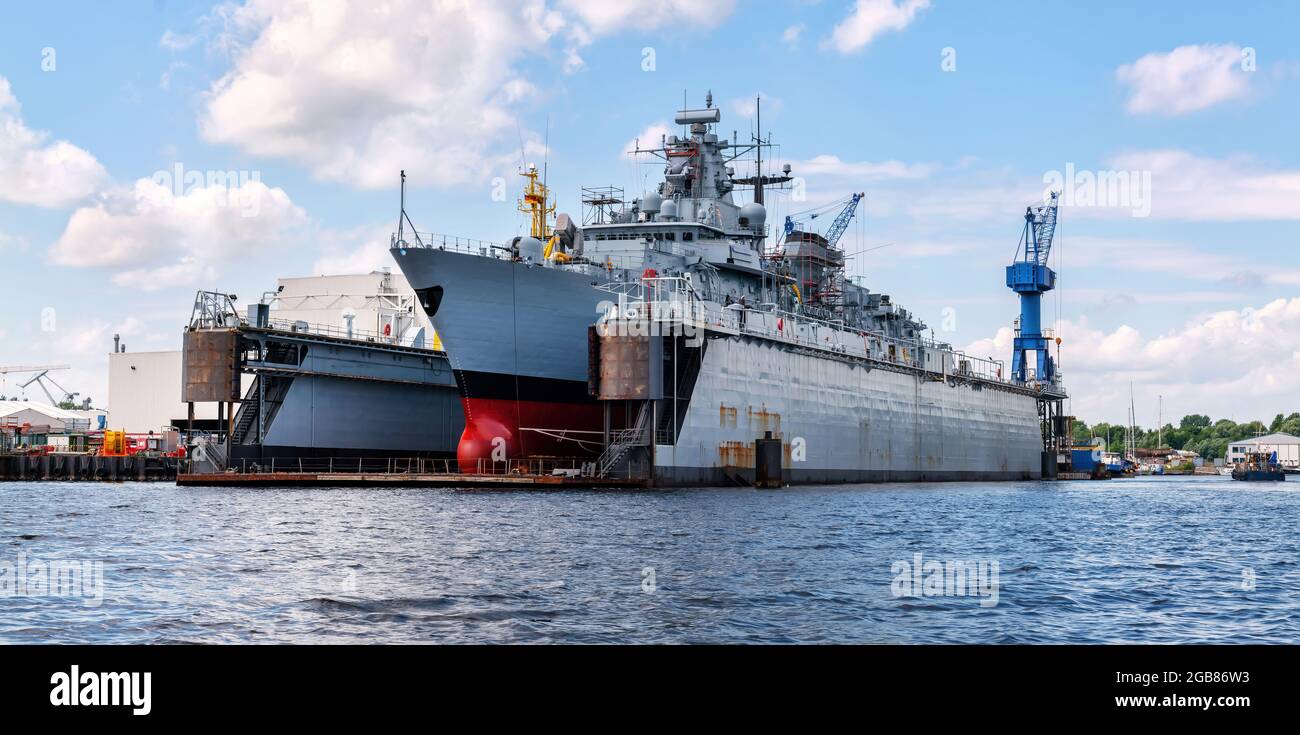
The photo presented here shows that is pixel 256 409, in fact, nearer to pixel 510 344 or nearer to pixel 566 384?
pixel 510 344

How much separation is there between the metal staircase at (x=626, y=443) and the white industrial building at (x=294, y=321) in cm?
2745

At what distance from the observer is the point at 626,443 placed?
52.7 metres

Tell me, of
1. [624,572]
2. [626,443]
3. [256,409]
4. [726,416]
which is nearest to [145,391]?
[256,409]

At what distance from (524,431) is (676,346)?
8.97 metres

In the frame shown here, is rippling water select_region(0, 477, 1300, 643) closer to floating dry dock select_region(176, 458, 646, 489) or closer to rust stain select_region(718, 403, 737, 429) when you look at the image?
floating dry dock select_region(176, 458, 646, 489)

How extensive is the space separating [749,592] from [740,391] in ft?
118

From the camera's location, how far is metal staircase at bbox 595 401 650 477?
2062 inches

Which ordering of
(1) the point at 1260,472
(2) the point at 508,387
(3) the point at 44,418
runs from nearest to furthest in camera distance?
1. (2) the point at 508,387
2. (3) the point at 44,418
3. (1) the point at 1260,472

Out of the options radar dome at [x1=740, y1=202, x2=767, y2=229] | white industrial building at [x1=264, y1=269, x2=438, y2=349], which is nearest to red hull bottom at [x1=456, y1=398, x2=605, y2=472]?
radar dome at [x1=740, y1=202, x2=767, y2=229]

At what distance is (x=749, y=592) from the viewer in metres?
21.7

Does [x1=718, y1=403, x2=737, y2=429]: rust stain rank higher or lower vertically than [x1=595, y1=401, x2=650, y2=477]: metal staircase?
higher

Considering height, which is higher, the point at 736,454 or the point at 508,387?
the point at 508,387

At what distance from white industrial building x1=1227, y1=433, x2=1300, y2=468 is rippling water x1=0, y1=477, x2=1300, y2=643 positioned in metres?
161

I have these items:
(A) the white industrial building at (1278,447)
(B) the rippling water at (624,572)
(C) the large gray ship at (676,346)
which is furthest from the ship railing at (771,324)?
(A) the white industrial building at (1278,447)
